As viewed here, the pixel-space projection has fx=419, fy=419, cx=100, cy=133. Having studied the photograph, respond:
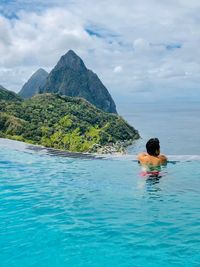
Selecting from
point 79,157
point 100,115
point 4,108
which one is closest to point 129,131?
point 100,115

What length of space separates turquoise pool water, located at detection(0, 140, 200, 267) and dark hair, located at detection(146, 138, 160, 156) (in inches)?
26.2

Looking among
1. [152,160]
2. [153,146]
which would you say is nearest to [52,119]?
[152,160]

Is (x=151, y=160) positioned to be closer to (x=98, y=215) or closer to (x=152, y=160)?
(x=152, y=160)

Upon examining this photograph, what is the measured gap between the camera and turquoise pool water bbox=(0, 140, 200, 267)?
5.55m

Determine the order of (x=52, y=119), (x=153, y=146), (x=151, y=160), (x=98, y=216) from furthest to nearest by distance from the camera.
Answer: (x=52, y=119), (x=151, y=160), (x=153, y=146), (x=98, y=216)

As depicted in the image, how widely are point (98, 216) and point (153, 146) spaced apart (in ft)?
11.4

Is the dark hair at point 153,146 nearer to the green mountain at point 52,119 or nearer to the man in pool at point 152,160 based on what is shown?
the man in pool at point 152,160

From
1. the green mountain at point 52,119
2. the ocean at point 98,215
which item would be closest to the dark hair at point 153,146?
the ocean at point 98,215

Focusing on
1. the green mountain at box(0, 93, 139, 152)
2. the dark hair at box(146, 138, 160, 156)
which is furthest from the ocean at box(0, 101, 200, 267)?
the green mountain at box(0, 93, 139, 152)

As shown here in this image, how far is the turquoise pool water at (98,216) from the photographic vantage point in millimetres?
5550

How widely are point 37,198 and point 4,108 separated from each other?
8809 centimetres

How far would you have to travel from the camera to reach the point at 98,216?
7270 mm

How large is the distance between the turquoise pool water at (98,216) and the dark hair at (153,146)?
0.67m

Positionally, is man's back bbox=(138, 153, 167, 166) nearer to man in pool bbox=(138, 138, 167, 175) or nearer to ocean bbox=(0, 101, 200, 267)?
man in pool bbox=(138, 138, 167, 175)
